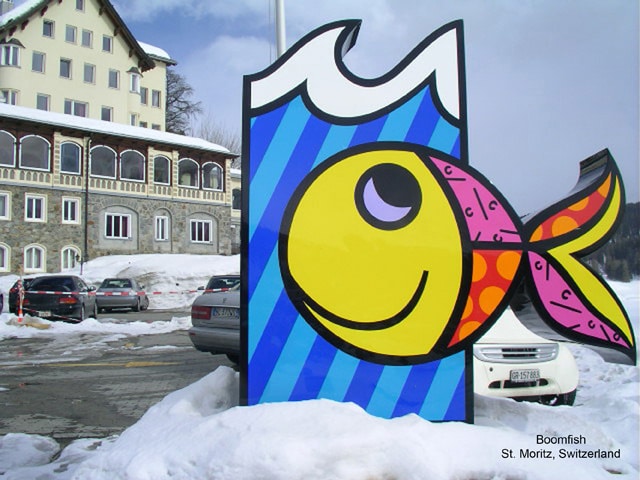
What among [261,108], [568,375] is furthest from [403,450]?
[568,375]

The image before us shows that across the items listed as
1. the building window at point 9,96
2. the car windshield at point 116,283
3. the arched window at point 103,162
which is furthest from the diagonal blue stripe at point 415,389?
the building window at point 9,96

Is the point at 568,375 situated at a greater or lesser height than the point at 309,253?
lesser

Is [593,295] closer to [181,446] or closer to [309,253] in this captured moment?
[309,253]

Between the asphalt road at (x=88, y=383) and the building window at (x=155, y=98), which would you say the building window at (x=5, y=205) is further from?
the asphalt road at (x=88, y=383)

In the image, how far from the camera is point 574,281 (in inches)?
164

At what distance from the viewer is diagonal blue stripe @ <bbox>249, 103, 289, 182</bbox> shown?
4137 mm

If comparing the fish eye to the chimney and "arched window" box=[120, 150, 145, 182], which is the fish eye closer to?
"arched window" box=[120, 150, 145, 182]

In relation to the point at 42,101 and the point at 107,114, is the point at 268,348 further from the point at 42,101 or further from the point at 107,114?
the point at 107,114

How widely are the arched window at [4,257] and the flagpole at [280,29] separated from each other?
2978 cm

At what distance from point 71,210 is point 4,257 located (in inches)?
178

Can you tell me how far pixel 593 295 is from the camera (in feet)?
13.6

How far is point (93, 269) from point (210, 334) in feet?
80.6

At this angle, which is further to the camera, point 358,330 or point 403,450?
point 358,330

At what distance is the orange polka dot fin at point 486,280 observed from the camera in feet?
13.6
